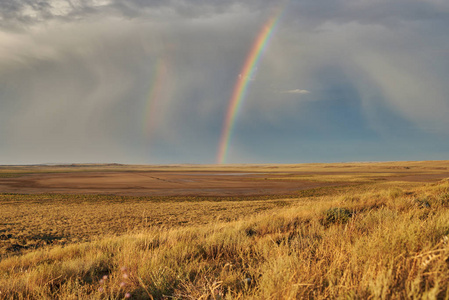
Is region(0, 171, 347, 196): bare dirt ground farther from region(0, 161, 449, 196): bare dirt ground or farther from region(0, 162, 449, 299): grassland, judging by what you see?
region(0, 162, 449, 299): grassland

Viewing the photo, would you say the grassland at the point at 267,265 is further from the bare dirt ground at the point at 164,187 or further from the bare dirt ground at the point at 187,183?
the bare dirt ground at the point at 187,183

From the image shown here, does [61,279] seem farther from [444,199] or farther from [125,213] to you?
[125,213]

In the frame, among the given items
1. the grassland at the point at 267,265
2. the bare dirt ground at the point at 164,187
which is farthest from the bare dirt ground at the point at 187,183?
the grassland at the point at 267,265

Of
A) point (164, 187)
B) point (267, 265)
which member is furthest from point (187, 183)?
point (267, 265)

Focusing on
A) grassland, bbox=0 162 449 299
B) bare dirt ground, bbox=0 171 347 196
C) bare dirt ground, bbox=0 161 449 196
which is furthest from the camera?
bare dirt ground, bbox=0 161 449 196

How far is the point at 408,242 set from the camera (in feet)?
11.9

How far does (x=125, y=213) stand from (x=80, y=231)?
7008 millimetres

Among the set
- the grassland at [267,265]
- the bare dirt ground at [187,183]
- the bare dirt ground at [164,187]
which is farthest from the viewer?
the bare dirt ground at [187,183]

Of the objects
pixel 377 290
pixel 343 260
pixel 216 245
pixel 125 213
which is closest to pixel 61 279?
pixel 216 245

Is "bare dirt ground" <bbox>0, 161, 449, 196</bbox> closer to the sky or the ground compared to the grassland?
closer to the ground

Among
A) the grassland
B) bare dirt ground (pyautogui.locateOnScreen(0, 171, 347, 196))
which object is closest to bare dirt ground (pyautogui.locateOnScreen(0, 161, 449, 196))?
bare dirt ground (pyautogui.locateOnScreen(0, 171, 347, 196))

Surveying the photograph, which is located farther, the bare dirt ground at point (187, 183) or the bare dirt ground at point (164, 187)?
the bare dirt ground at point (187, 183)

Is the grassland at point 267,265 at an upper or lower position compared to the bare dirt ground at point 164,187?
upper

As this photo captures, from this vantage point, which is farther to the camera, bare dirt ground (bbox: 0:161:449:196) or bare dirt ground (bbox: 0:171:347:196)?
bare dirt ground (bbox: 0:161:449:196)
